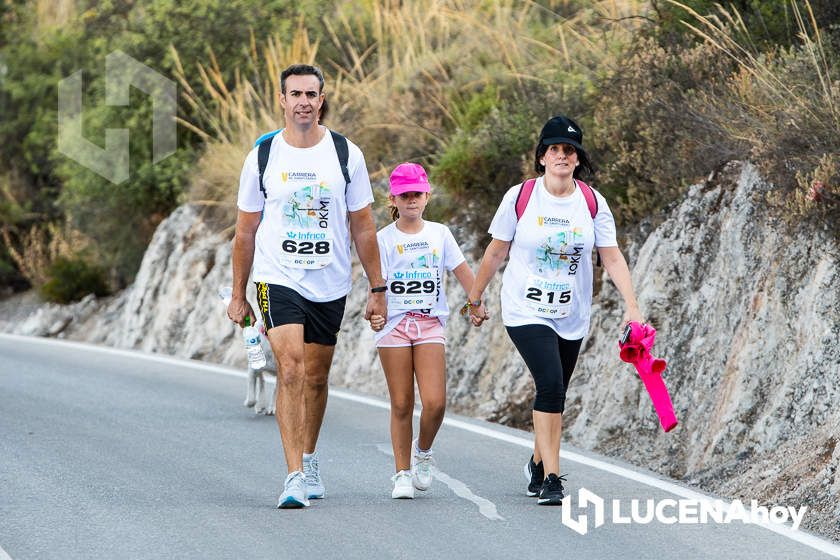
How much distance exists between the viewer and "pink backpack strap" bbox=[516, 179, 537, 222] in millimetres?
7570

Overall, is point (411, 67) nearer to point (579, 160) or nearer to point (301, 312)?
point (579, 160)

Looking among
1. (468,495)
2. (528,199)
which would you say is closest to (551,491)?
(468,495)

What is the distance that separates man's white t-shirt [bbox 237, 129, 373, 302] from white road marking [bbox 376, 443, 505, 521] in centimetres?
134

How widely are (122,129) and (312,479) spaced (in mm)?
13834

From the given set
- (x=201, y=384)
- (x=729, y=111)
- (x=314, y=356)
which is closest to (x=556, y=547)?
(x=314, y=356)

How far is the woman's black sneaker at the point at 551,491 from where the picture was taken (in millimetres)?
7492

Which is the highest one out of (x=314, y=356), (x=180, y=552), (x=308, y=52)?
(x=308, y=52)

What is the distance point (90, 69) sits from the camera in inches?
939

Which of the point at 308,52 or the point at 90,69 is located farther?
the point at 90,69

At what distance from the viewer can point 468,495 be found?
7.88 metres

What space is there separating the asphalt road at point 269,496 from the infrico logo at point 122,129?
9.08 meters

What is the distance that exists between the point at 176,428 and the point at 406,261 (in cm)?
328

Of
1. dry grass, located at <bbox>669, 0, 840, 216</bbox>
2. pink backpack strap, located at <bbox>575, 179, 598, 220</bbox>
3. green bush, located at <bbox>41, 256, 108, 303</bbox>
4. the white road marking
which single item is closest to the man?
the white road marking

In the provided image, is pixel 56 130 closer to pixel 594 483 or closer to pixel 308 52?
pixel 308 52
